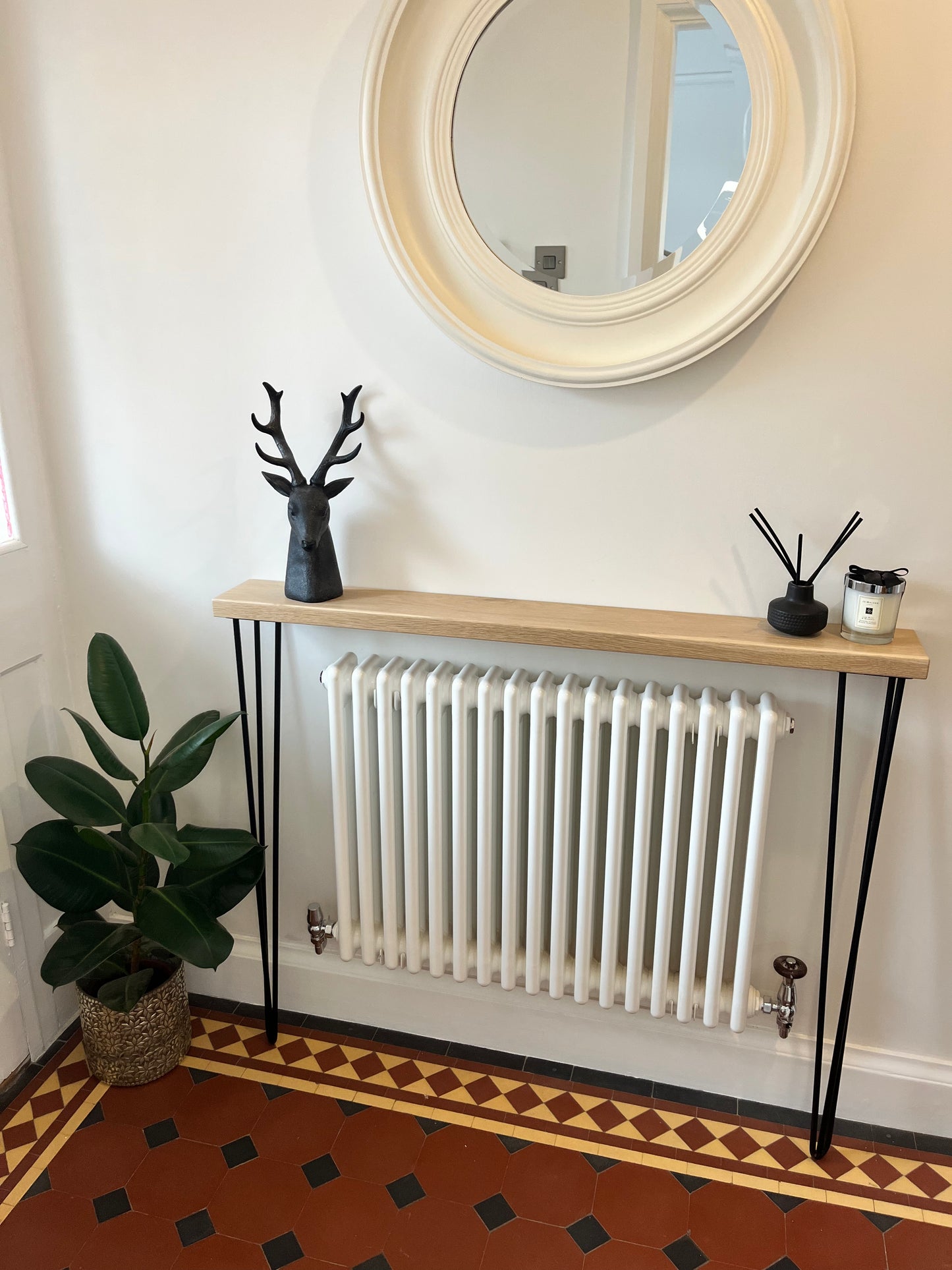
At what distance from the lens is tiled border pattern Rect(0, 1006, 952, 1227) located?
170 cm

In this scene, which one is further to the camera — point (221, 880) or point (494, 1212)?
point (221, 880)

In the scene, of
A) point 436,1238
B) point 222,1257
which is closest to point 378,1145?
point 436,1238

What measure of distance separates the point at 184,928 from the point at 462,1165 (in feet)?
2.25

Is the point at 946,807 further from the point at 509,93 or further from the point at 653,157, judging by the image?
the point at 509,93

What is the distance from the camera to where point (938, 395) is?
1.46 metres

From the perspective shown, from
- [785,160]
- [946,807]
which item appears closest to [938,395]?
[785,160]

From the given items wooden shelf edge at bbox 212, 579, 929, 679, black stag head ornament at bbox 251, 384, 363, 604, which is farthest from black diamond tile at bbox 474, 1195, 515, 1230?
black stag head ornament at bbox 251, 384, 363, 604

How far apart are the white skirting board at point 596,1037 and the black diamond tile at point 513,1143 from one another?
217mm

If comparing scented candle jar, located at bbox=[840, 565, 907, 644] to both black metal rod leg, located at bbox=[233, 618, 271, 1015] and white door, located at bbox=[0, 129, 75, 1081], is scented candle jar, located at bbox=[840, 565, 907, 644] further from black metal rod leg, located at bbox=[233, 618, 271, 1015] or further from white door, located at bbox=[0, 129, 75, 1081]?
white door, located at bbox=[0, 129, 75, 1081]

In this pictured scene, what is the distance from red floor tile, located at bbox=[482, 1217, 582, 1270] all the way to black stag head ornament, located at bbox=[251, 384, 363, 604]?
115cm

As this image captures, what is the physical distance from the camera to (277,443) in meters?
1.67

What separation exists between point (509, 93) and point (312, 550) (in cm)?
81

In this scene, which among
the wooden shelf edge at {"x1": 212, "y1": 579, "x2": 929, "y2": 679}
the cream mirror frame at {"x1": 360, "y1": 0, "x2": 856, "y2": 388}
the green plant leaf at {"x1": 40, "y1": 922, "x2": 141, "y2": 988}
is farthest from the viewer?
the green plant leaf at {"x1": 40, "y1": 922, "x2": 141, "y2": 988}

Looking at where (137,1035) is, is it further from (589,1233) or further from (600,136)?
(600,136)
